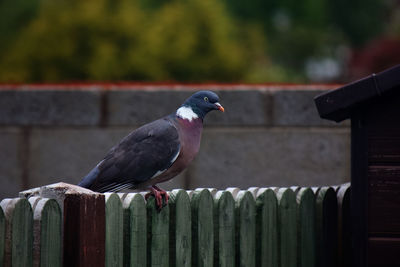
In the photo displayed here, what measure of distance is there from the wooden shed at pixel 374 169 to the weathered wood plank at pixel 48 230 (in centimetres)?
203

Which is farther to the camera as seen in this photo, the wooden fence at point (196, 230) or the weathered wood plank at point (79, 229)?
the weathered wood plank at point (79, 229)

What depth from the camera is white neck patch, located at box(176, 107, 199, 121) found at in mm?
5957

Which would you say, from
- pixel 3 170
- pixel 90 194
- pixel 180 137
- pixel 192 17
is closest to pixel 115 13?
pixel 192 17

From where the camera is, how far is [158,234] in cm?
473

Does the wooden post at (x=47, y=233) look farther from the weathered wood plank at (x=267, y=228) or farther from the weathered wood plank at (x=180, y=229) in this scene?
the weathered wood plank at (x=267, y=228)

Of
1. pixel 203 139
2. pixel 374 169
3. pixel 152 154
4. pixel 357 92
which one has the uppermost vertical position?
pixel 203 139

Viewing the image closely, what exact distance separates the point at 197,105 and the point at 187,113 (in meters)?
0.09

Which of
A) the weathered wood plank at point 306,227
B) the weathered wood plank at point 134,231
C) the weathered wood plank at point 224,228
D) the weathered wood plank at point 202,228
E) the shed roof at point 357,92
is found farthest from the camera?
the weathered wood plank at point 306,227

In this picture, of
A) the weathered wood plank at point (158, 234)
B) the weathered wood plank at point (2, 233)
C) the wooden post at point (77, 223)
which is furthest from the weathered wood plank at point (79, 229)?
the weathered wood plank at point (158, 234)

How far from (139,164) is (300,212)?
1095 millimetres

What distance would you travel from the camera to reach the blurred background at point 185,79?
26.4 feet

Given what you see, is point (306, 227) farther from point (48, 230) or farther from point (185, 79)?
point (185, 79)

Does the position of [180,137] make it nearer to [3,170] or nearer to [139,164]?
[139,164]

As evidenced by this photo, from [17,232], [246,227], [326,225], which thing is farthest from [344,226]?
[17,232]
